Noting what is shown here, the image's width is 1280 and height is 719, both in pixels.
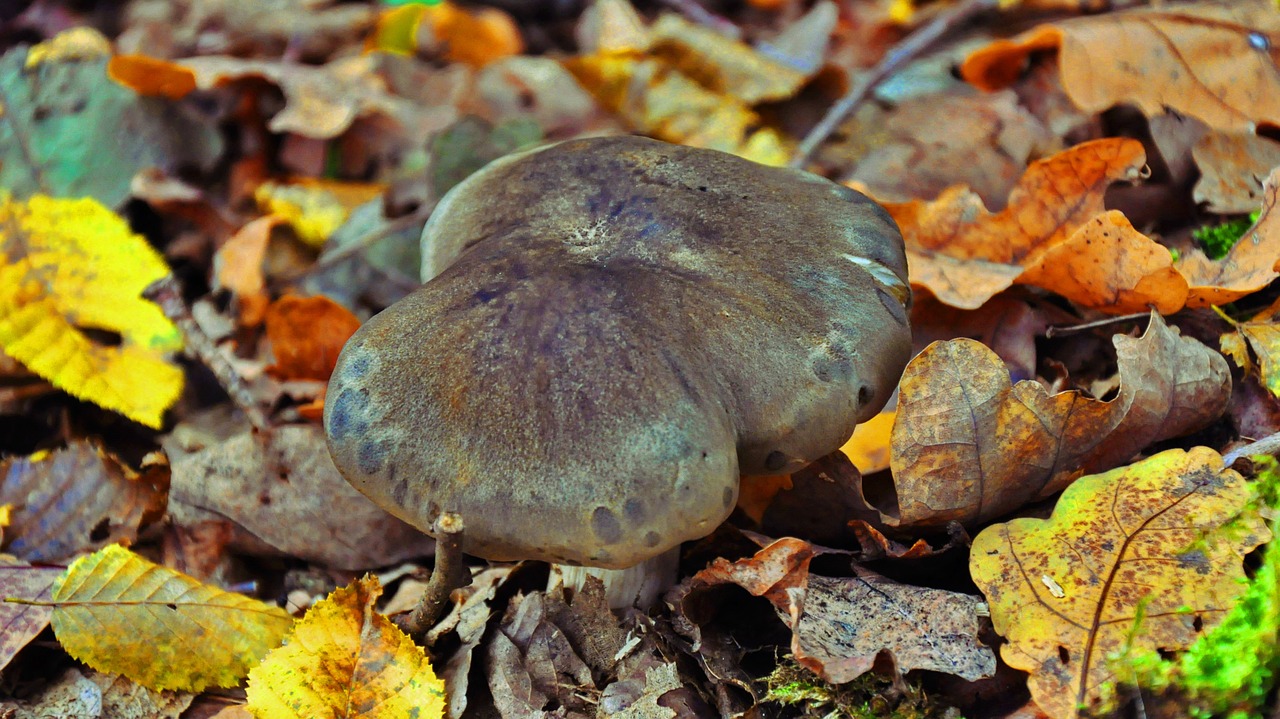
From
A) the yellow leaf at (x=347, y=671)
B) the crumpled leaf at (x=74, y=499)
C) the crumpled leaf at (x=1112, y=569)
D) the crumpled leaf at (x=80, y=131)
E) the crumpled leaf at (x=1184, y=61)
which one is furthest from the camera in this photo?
the crumpled leaf at (x=80, y=131)

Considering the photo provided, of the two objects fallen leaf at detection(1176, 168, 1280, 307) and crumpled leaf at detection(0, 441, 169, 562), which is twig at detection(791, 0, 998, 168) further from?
crumpled leaf at detection(0, 441, 169, 562)

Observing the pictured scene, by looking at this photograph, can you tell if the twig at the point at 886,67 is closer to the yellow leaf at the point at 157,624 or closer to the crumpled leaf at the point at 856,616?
the crumpled leaf at the point at 856,616

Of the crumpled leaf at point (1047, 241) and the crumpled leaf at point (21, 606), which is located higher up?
the crumpled leaf at point (1047, 241)

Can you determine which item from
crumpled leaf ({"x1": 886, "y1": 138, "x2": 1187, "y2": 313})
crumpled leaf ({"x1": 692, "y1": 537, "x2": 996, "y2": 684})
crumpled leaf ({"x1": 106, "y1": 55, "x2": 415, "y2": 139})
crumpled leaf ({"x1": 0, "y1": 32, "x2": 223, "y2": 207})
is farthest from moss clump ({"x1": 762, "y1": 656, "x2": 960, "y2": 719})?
crumpled leaf ({"x1": 0, "y1": 32, "x2": 223, "y2": 207})

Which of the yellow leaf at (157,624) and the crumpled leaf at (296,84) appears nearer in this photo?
the yellow leaf at (157,624)

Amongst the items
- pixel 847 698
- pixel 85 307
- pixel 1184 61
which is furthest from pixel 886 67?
pixel 85 307

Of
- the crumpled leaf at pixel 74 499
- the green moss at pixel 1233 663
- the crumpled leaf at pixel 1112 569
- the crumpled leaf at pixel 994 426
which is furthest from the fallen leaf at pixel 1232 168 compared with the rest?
the crumpled leaf at pixel 74 499

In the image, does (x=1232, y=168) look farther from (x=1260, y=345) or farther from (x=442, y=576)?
(x=442, y=576)
